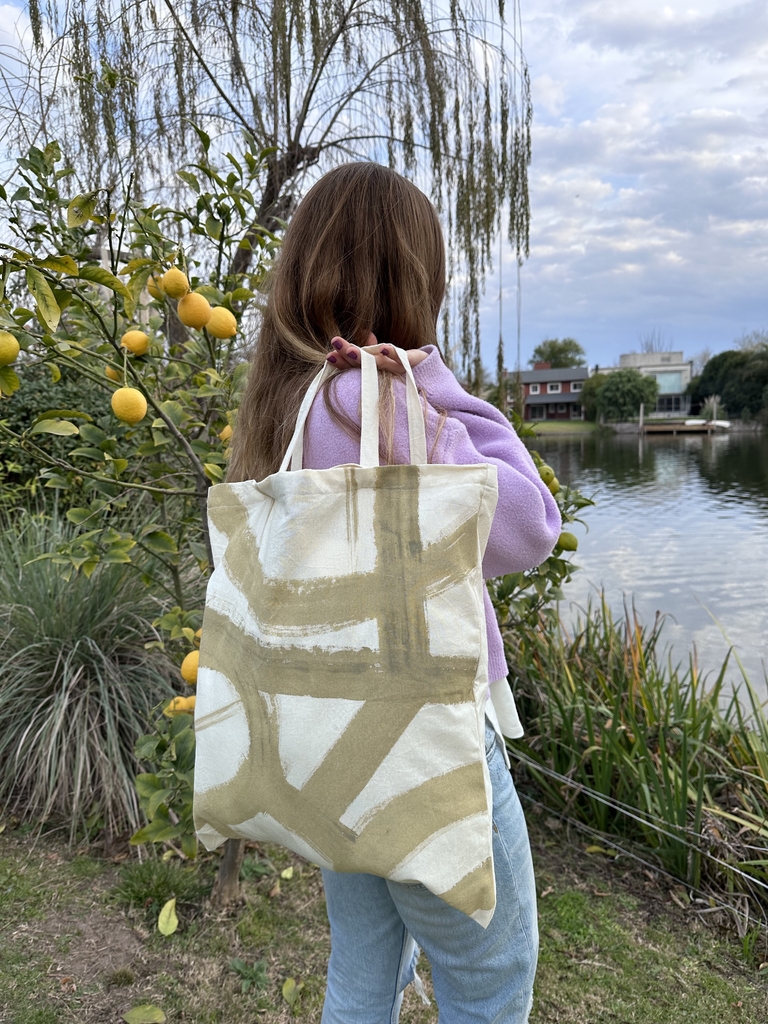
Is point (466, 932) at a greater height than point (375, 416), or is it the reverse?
point (375, 416)

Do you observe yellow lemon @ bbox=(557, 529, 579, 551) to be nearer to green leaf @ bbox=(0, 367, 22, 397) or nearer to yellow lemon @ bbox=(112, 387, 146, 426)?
yellow lemon @ bbox=(112, 387, 146, 426)

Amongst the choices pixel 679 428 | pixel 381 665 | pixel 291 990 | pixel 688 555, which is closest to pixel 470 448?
pixel 381 665

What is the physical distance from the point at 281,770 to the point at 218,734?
123mm

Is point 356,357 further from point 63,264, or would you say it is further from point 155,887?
point 155,887

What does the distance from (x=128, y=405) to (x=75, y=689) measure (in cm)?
155

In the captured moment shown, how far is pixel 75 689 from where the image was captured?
244cm

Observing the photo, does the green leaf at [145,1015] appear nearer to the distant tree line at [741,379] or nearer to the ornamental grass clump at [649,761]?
the ornamental grass clump at [649,761]

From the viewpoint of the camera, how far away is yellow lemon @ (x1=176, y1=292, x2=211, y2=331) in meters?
1.39

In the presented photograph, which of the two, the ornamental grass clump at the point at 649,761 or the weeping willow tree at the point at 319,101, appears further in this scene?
the weeping willow tree at the point at 319,101

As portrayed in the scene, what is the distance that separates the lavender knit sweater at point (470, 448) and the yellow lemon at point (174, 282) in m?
0.61

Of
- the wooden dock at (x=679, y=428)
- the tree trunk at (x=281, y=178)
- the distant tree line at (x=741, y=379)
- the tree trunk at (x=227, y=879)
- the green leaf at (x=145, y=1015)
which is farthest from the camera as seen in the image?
the wooden dock at (x=679, y=428)

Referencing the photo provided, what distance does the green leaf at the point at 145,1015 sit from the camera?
150 centimetres

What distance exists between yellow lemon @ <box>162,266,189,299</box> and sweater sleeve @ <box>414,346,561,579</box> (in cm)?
66

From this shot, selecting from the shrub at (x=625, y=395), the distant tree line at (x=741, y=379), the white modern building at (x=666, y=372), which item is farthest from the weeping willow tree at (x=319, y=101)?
the white modern building at (x=666, y=372)
